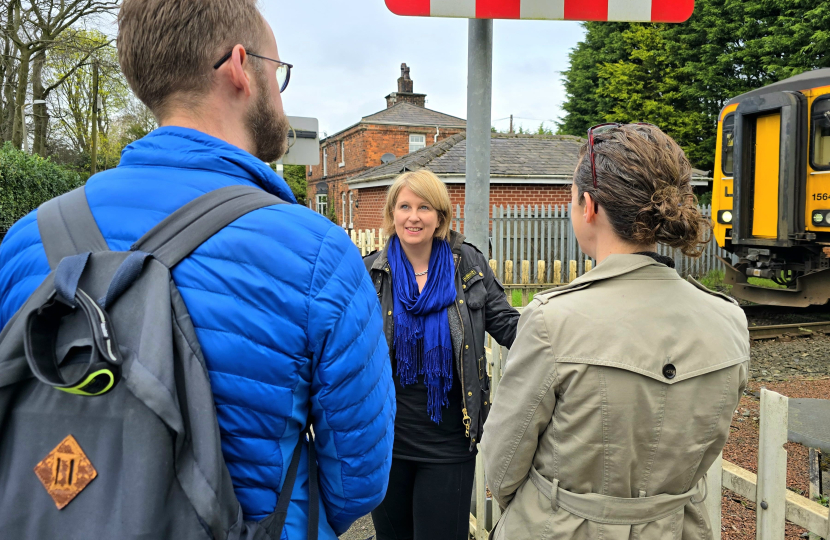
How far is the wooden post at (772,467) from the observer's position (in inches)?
81.4

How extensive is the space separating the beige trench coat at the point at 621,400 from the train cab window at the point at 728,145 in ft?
32.9

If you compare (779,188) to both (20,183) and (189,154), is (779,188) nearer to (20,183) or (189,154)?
(189,154)

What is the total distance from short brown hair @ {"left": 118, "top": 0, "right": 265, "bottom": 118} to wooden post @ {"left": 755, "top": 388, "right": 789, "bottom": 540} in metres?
2.02

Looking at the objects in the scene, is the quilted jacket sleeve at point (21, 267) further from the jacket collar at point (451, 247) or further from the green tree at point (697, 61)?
the green tree at point (697, 61)

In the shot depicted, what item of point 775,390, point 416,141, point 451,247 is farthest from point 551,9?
point 416,141

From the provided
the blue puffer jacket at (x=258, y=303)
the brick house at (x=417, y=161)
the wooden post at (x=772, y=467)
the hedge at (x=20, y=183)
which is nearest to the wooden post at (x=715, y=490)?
the wooden post at (x=772, y=467)

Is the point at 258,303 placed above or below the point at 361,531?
above

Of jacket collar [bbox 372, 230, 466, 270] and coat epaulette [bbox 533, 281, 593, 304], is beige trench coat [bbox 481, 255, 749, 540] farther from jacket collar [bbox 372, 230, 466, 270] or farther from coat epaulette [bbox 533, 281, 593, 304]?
jacket collar [bbox 372, 230, 466, 270]

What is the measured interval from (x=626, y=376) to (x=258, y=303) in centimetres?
93

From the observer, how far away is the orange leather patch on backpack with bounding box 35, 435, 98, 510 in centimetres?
106

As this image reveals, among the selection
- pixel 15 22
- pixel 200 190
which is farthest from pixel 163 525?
pixel 15 22

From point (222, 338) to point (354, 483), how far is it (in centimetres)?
52

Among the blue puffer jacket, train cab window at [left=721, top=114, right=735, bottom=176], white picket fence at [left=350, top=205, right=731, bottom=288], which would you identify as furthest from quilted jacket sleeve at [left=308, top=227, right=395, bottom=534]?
white picket fence at [left=350, top=205, right=731, bottom=288]

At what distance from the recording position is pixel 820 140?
901 cm
